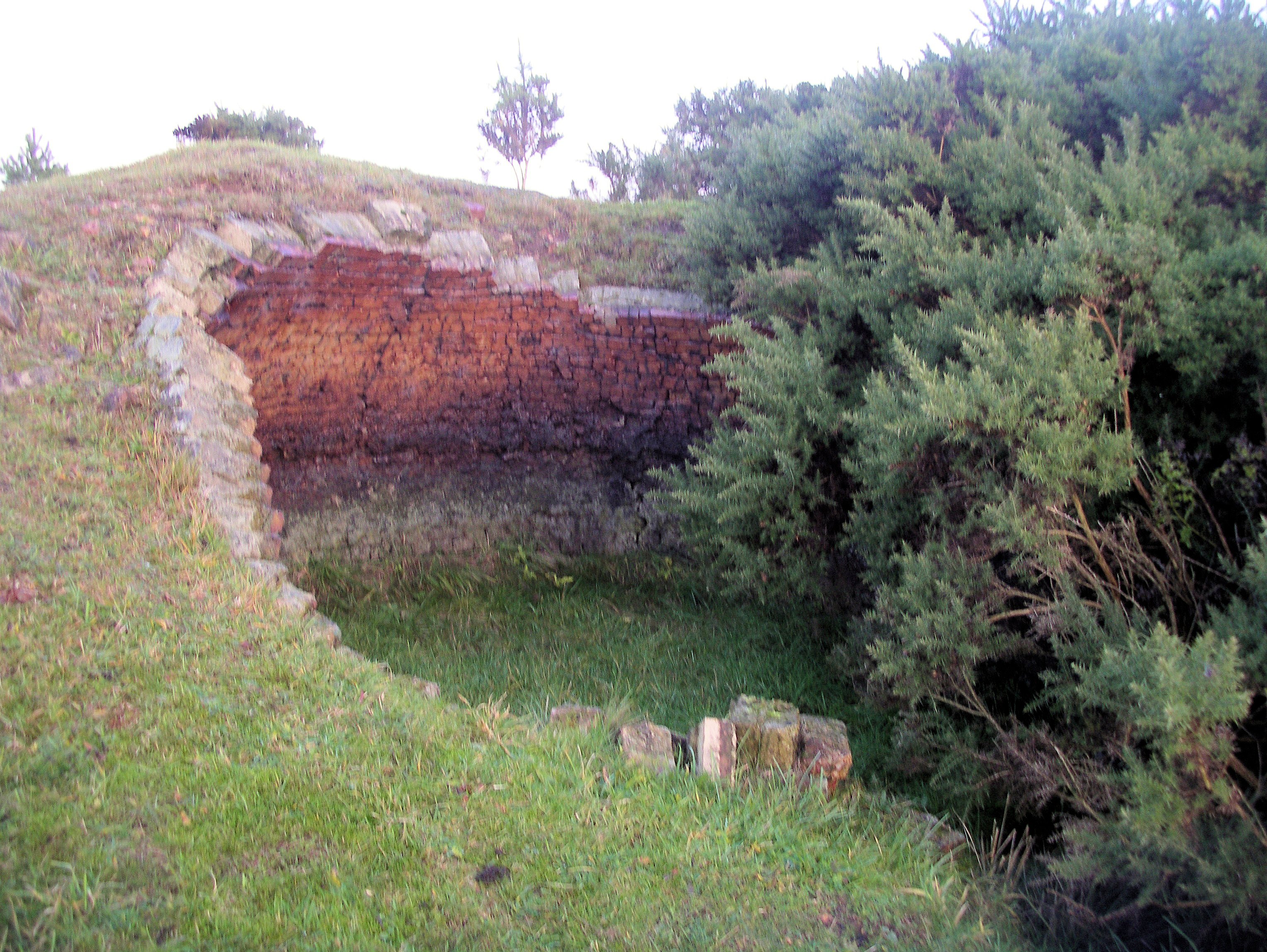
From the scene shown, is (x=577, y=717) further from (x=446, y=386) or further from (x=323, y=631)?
(x=446, y=386)

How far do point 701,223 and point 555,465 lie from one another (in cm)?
255

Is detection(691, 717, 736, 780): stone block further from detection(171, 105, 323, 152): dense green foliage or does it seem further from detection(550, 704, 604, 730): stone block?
detection(171, 105, 323, 152): dense green foliage

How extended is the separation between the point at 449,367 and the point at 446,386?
21 cm

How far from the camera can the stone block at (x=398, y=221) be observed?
6.76 meters

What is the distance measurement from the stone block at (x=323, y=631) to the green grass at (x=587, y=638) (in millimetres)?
1025

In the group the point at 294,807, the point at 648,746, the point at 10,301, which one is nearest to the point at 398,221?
the point at 10,301

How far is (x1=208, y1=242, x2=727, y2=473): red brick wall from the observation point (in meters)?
6.56

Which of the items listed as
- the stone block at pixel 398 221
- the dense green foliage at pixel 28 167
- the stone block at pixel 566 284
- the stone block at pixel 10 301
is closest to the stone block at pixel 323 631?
the stone block at pixel 10 301

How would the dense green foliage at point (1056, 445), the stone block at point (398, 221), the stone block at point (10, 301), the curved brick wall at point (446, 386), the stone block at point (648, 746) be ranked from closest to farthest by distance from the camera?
the dense green foliage at point (1056, 445)
the stone block at point (648, 746)
the stone block at point (10, 301)
the curved brick wall at point (446, 386)
the stone block at point (398, 221)

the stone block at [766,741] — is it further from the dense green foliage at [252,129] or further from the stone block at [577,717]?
the dense green foliage at [252,129]

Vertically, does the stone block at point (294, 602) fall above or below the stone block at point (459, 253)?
below

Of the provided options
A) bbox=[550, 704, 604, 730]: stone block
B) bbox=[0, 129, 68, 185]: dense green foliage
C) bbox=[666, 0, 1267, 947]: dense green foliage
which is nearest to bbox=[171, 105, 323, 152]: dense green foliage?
bbox=[0, 129, 68, 185]: dense green foliage

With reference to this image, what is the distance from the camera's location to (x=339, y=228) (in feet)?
21.3

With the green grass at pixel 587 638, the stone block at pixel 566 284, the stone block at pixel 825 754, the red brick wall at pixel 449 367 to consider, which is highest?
the stone block at pixel 566 284
